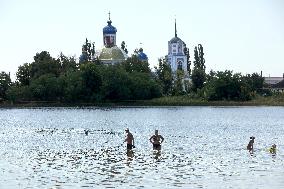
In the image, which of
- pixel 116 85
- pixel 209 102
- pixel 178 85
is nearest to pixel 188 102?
pixel 209 102

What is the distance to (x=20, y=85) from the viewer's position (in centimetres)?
17625

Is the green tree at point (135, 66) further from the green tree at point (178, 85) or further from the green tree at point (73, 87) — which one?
the green tree at point (73, 87)

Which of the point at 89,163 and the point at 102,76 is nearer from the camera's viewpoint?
the point at 89,163

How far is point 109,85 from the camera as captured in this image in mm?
161250

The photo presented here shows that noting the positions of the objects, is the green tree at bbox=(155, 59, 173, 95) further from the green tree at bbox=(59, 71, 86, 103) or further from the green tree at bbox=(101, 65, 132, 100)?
the green tree at bbox=(59, 71, 86, 103)

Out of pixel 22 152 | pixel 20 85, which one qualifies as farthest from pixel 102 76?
pixel 22 152

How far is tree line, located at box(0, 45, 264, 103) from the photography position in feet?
531

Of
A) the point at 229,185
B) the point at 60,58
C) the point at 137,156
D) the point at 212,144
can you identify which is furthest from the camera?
the point at 60,58

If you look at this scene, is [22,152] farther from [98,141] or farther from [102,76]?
[102,76]

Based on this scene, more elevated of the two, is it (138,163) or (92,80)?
(92,80)

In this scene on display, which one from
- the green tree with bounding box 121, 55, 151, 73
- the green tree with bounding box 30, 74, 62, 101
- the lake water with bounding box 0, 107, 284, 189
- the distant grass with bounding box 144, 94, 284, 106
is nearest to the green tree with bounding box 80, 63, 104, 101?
the green tree with bounding box 30, 74, 62, 101

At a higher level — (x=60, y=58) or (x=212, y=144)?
(x=60, y=58)

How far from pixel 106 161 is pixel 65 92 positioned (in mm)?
118427

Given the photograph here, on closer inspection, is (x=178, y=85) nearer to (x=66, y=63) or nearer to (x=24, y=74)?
(x=66, y=63)
